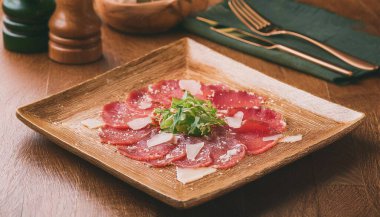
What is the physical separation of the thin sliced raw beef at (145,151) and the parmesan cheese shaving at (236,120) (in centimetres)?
14

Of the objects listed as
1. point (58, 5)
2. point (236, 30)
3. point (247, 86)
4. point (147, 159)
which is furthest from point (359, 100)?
point (58, 5)

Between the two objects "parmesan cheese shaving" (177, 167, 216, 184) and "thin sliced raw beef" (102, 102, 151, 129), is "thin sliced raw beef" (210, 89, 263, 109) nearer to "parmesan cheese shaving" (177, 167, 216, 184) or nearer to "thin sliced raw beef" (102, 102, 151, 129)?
"thin sliced raw beef" (102, 102, 151, 129)

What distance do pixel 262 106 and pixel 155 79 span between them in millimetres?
255

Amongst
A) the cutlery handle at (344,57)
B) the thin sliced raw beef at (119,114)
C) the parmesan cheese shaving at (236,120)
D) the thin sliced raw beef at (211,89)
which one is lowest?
the thin sliced raw beef at (119,114)

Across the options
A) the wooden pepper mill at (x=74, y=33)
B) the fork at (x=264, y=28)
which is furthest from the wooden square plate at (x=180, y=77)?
the fork at (x=264, y=28)

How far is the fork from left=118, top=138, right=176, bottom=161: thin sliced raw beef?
65 centimetres

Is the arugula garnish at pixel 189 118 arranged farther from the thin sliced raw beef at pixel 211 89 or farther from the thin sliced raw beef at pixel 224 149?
the thin sliced raw beef at pixel 211 89

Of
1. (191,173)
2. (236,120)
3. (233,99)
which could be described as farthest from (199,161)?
(233,99)

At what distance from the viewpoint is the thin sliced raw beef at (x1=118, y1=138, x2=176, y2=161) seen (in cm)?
121

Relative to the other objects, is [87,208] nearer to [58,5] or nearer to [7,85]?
[7,85]

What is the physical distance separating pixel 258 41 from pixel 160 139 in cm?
66

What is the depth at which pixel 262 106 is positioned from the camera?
1.44 meters

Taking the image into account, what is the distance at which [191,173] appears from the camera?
1174mm

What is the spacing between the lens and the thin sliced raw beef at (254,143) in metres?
1.25
